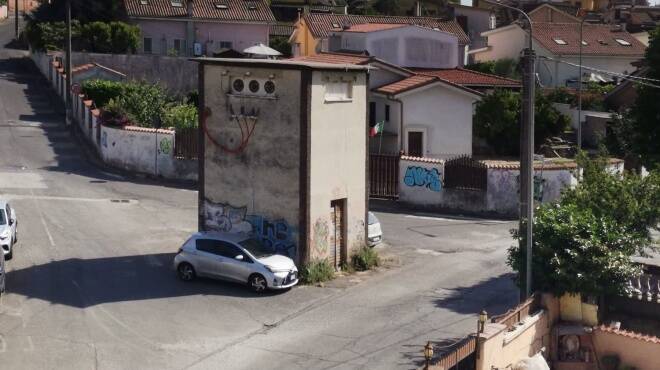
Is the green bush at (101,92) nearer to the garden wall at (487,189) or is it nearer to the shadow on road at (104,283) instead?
the garden wall at (487,189)

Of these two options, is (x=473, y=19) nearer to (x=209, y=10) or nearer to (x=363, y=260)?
(x=209, y=10)

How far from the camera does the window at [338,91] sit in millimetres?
27297

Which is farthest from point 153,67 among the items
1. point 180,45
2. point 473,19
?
point 473,19

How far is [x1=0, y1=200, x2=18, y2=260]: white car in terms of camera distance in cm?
2667

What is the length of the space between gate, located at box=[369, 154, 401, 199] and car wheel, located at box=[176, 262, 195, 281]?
13.5 m

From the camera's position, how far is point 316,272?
2658cm

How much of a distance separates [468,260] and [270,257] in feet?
22.8

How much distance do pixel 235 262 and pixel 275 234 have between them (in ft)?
6.60

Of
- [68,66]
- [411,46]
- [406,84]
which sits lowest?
[406,84]

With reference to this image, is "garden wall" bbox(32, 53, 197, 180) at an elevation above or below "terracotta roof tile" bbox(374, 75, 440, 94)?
below

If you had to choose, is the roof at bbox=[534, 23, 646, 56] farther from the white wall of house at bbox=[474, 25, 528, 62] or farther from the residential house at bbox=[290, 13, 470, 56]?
the residential house at bbox=[290, 13, 470, 56]

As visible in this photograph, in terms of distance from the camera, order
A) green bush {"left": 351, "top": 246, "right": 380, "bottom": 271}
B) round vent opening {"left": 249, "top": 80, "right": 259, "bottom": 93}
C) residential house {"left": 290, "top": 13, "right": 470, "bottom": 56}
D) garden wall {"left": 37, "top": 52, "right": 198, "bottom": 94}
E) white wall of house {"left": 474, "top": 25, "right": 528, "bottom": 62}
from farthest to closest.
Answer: white wall of house {"left": 474, "top": 25, "right": 528, "bottom": 62} < residential house {"left": 290, "top": 13, "right": 470, "bottom": 56} < garden wall {"left": 37, "top": 52, "right": 198, "bottom": 94} < green bush {"left": 351, "top": 246, "right": 380, "bottom": 271} < round vent opening {"left": 249, "top": 80, "right": 259, "bottom": 93}

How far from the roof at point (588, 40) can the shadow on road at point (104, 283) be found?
50.2m

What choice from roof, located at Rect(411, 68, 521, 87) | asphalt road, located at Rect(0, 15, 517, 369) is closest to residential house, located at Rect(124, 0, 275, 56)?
roof, located at Rect(411, 68, 521, 87)
